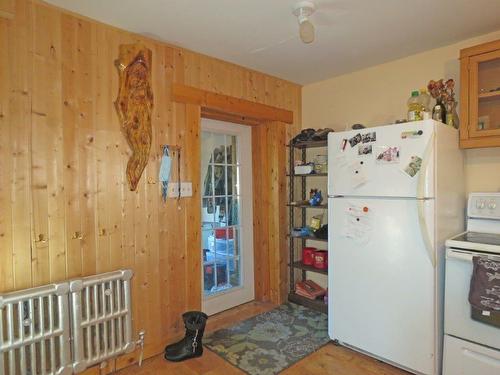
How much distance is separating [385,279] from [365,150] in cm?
89

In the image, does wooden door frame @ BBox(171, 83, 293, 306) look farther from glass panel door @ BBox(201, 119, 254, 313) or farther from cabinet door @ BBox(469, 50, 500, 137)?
cabinet door @ BBox(469, 50, 500, 137)

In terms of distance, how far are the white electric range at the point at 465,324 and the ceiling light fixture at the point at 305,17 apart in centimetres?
148

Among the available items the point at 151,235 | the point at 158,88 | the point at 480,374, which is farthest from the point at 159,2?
the point at 480,374

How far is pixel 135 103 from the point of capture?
7.07 feet

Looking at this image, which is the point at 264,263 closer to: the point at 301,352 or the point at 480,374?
the point at 301,352

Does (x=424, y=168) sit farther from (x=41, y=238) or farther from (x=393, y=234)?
(x=41, y=238)

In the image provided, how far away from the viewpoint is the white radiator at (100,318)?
71.2 inches

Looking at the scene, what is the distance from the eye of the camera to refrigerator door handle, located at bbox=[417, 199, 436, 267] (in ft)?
6.21

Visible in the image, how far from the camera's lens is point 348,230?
7.50ft

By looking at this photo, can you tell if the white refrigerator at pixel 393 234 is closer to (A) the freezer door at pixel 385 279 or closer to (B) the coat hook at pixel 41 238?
(A) the freezer door at pixel 385 279

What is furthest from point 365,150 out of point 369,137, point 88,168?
point 88,168

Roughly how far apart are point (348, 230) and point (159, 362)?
5.41ft

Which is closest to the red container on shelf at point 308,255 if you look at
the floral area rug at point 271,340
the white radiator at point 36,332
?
the floral area rug at point 271,340

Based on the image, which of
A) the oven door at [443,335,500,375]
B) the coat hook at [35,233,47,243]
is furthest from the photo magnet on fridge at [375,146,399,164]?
the coat hook at [35,233,47,243]
